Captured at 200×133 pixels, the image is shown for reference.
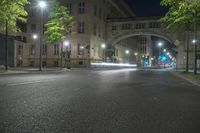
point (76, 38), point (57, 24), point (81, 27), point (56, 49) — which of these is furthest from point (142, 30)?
point (57, 24)

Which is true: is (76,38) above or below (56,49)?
above

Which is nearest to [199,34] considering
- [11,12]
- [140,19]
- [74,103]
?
[140,19]

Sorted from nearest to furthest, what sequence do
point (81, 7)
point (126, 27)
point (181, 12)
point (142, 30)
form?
1. point (181, 12)
2. point (81, 7)
3. point (142, 30)
4. point (126, 27)

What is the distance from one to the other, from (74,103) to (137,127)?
275cm

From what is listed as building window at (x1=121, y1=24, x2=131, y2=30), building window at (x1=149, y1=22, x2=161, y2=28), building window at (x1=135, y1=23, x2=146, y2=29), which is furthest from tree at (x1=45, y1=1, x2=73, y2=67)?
building window at (x1=149, y1=22, x2=161, y2=28)

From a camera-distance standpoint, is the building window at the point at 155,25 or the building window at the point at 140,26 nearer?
the building window at the point at 155,25

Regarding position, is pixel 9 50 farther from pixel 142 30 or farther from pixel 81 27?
pixel 142 30

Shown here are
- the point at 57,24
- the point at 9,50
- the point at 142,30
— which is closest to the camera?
the point at 57,24

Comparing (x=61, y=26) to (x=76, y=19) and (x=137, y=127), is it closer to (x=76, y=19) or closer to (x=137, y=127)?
(x=76, y=19)

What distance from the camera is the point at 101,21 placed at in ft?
194

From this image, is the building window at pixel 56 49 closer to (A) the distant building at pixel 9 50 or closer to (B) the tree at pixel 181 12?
(A) the distant building at pixel 9 50

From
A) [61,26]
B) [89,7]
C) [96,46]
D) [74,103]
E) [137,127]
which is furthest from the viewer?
[96,46]

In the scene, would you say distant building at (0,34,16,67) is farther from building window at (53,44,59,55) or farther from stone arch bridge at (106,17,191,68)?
stone arch bridge at (106,17,191,68)

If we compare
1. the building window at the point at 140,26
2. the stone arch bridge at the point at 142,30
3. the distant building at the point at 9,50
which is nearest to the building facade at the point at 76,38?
the stone arch bridge at the point at 142,30
